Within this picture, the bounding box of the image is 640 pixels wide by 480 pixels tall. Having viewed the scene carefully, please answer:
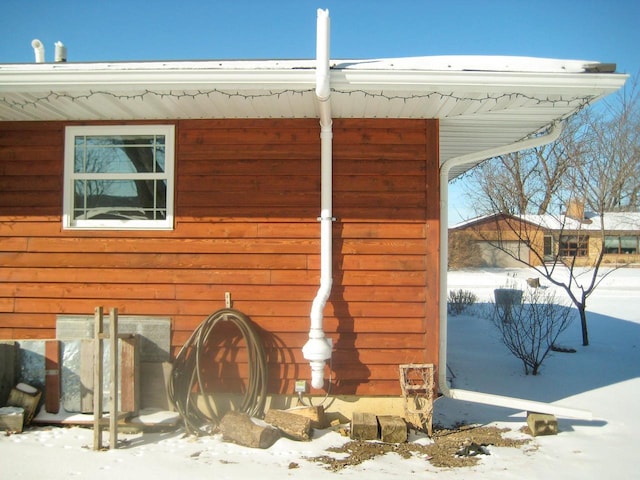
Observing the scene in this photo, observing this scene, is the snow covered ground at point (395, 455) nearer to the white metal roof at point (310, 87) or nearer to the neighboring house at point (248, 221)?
the neighboring house at point (248, 221)

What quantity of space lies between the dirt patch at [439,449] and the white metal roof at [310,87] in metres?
2.73

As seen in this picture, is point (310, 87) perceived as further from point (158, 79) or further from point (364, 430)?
point (364, 430)

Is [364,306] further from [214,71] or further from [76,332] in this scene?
[76,332]

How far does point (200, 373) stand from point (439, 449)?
6.69ft

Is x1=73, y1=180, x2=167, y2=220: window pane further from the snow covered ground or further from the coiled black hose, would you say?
the snow covered ground

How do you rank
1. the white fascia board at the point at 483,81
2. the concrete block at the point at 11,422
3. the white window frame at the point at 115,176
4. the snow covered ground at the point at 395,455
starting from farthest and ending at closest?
the white window frame at the point at 115,176 → the concrete block at the point at 11,422 → the white fascia board at the point at 483,81 → the snow covered ground at the point at 395,455

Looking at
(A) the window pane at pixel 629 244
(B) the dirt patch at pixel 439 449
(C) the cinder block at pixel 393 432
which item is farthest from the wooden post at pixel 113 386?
(A) the window pane at pixel 629 244

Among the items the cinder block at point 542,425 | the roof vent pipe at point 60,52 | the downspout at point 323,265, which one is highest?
the roof vent pipe at point 60,52

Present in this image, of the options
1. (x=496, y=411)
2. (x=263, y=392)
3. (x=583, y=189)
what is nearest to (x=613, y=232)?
(x=583, y=189)

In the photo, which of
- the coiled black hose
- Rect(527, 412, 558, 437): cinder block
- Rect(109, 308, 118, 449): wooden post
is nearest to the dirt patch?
Rect(527, 412, 558, 437): cinder block

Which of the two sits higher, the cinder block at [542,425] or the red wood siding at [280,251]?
the red wood siding at [280,251]

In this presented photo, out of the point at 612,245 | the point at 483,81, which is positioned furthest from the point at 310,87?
the point at 612,245

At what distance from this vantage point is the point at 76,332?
4.63 m

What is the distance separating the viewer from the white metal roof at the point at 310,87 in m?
3.73
